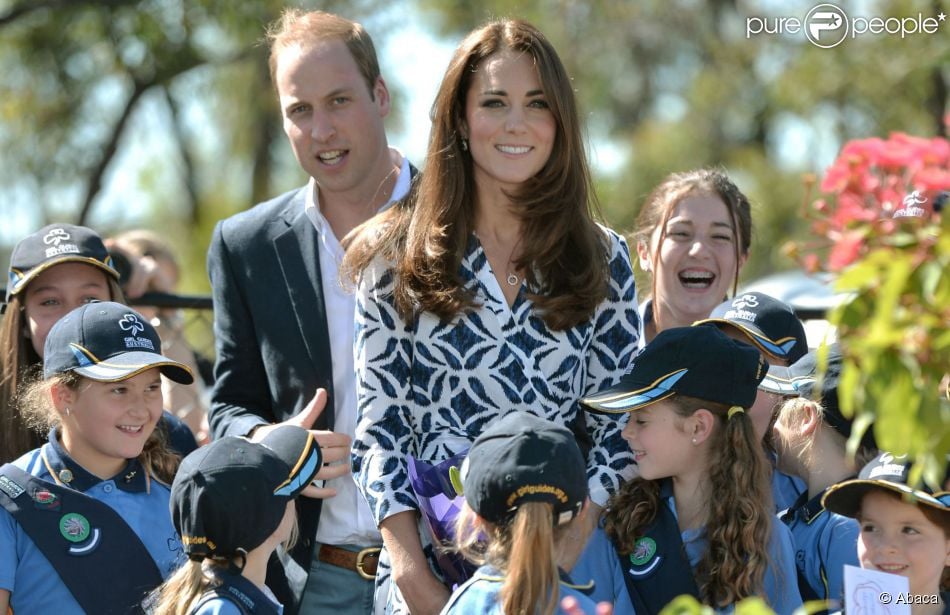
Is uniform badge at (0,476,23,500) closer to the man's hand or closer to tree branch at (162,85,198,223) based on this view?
the man's hand

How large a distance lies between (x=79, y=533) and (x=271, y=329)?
2.56 feet

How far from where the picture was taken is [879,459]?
3410mm

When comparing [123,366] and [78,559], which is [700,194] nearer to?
[123,366]

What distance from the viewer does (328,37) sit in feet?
13.3

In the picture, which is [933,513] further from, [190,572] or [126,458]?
[126,458]

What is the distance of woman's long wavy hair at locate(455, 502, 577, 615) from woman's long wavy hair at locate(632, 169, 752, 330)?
1.71 meters

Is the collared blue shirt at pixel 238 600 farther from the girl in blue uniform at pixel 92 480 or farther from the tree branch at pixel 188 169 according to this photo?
the tree branch at pixel 188 169

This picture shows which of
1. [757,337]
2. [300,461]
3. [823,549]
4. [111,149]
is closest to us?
[300,461]

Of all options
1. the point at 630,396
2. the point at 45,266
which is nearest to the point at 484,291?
the point at 630,396

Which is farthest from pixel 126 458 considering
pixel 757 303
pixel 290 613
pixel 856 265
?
pixel 856 265

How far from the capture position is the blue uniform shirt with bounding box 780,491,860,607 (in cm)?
358

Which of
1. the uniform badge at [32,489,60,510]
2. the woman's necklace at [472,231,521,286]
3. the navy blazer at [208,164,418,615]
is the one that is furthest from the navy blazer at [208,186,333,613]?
the woman's necklace at [472,231,521,286]

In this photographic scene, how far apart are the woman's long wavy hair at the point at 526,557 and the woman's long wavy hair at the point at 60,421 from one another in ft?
4.10

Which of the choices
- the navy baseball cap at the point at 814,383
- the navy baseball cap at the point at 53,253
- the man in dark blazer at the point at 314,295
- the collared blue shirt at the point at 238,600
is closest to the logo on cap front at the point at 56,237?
the navy baseball cap at the point at 53,253
